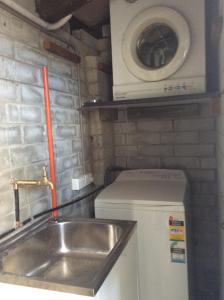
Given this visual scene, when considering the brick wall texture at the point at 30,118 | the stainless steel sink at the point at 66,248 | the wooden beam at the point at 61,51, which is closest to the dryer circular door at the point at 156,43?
the wooden beam at the point at 61,51

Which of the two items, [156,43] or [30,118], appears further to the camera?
[156,43]

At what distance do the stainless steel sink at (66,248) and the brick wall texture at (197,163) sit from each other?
1.14 metres

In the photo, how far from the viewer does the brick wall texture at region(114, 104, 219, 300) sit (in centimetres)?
249

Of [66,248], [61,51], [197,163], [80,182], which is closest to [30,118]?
[61,51]

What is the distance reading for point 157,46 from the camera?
219 cm

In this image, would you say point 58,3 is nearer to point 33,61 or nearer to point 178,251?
point 33,61

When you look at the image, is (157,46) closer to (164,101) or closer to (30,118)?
(164,101)

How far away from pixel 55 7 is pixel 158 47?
0.86m

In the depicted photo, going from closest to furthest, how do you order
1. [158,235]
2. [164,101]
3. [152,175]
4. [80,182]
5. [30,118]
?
[30,118]
[158,235]
[164,101]
[80,182]
[152,175]

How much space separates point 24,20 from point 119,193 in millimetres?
1297

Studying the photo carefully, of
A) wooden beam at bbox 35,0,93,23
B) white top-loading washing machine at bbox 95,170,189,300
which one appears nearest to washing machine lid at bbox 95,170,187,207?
white top-loading washing machine at bbox 95,170,189,300

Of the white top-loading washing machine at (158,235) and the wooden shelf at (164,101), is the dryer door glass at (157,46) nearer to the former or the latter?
the wooden shelf at (164,101)

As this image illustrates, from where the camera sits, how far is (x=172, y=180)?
2316mm

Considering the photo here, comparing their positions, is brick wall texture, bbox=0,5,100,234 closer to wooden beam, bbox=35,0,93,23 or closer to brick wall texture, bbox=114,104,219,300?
wooden beam, bbox=35,0,93,23
